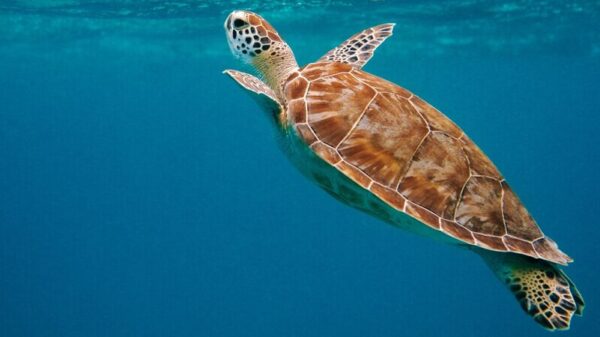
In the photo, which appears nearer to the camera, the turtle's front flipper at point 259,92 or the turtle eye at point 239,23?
the turtle's front flipper at point 259,92

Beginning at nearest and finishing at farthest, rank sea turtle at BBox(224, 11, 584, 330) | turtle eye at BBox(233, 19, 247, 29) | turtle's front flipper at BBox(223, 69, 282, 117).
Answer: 1. sea turtle at BBox(224, 11, 584, 330)
2. turtle's front flipper at BBox(223, 69, 282, 117)
3. turtle eye at BBox(233, 19, 247, 29)

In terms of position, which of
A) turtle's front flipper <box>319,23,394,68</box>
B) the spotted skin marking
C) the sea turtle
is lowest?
the spotted skin marking

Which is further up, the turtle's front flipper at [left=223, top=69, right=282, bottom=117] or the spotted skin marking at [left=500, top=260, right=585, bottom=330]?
the turtle's front flipper at [left=223, top=69, right=282, bottom=117]

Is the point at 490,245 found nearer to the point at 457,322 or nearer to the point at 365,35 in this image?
the point at 365,35

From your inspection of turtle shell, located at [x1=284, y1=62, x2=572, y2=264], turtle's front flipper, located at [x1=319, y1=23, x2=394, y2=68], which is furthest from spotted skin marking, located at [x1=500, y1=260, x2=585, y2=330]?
turtle's front flipper, located at [x1=319, y1=23, x2=394, y2=68]

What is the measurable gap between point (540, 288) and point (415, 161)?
1238 mm

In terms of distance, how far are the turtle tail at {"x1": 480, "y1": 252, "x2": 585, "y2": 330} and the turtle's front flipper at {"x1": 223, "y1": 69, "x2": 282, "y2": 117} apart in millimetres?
2020

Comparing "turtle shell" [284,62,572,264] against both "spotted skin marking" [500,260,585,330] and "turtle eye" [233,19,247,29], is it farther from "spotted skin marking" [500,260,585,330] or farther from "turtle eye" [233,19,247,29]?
"turtle eye" [233,19,247,29]

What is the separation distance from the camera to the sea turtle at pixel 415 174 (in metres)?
3.37

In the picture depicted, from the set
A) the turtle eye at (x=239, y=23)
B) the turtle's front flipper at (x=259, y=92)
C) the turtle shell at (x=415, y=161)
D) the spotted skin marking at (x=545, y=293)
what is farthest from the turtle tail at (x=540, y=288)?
the turtle eye at (x=239, y=23)

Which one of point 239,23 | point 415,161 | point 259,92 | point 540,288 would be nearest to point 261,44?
point 239,23

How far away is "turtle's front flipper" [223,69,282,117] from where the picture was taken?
372 centimetres

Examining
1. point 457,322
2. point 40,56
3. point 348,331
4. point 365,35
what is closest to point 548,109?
point 457,322

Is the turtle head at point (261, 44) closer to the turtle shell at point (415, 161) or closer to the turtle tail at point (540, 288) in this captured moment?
the turtle shell at point (415, 161)
